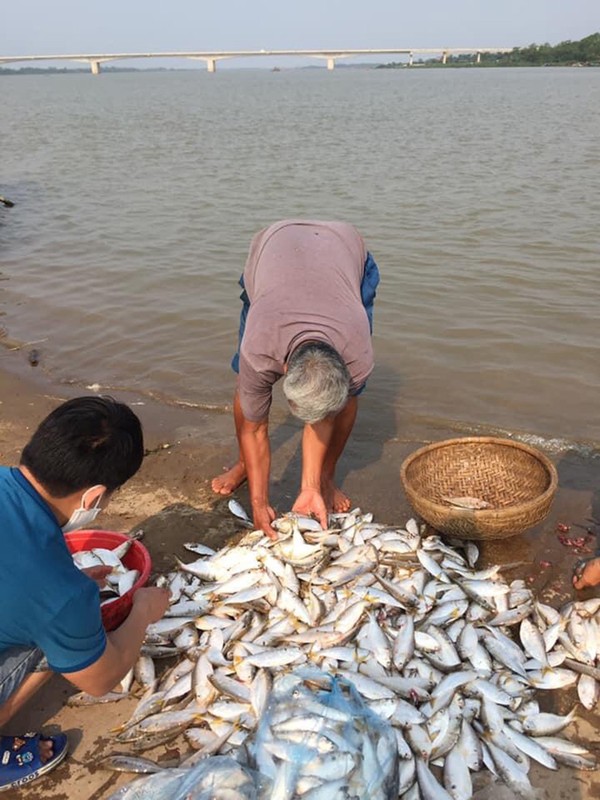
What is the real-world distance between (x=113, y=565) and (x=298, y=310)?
171 cm

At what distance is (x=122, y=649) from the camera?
9.30 feet

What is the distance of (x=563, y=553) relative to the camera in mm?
4480

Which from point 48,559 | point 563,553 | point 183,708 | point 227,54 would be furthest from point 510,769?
point 227,54

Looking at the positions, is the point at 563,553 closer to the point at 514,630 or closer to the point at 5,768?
the point at 514,630

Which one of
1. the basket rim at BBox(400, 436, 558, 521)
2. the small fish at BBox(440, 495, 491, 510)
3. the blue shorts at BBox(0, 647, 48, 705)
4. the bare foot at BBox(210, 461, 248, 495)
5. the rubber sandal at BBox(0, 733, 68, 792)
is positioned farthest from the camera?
the bare foot at BBox(210, 461, 248, 495)

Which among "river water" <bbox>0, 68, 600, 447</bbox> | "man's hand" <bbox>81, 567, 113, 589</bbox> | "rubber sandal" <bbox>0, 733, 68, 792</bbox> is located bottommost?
"river water" <bbox>0, 68, 600, 447</bbox>

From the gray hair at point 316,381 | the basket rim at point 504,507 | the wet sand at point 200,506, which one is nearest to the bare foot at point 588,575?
the wet sand at point 200,506

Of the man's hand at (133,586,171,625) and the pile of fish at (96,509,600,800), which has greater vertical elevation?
the man's hand at (133,586,171,625)

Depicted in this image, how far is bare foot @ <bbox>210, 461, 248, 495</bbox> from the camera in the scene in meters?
5.24

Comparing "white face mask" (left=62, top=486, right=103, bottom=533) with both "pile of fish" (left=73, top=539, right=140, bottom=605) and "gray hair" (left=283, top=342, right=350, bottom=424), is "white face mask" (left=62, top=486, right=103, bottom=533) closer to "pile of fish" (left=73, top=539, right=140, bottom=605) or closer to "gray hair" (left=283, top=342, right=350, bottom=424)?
"pile of fish" (left=73, top=539, right=140, bottom=605)

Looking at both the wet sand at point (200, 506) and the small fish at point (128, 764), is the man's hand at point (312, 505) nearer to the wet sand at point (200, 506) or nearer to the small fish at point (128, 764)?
the wet sand at point (200, 506)

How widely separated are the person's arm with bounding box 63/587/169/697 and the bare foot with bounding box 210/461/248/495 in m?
1.96

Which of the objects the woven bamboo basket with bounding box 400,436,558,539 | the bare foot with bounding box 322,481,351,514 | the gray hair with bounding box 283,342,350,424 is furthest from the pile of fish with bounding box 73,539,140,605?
the woven bamboo basket with bounding box 400,436,558,539

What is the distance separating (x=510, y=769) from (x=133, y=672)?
1811 millimetres
